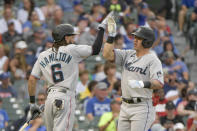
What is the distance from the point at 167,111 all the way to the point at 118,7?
4.91 meters

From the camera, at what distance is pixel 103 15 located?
655 inches

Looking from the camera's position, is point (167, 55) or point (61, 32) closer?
point (61, 32)

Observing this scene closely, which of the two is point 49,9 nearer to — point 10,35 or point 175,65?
point 10,35

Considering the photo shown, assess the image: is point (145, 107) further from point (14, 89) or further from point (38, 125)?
point (14, 89)

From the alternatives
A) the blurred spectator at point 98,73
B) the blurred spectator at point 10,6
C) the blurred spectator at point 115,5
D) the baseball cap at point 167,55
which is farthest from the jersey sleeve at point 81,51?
the blurred spectator at point 10,6

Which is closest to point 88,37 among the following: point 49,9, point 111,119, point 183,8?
point 49,9

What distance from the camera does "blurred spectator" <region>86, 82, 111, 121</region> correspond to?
517 inches

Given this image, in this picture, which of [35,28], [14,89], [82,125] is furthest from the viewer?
[35,28]

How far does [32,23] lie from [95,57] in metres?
2.11

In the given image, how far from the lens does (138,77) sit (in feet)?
30.5

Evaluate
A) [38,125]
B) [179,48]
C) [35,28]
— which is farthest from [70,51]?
[179,48]

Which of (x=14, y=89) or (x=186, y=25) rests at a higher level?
(x=186, y=25)

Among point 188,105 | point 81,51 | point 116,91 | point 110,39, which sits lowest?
point 188,105

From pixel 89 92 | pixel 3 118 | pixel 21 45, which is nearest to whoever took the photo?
pixel 3 118
